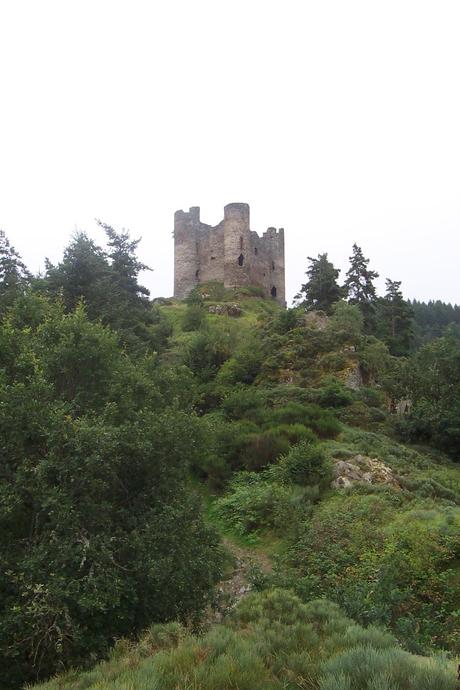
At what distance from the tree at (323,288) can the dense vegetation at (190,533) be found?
19943 mm

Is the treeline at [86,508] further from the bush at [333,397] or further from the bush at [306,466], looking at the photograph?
the bush at [333,397]

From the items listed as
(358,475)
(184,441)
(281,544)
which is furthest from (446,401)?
(184,441)

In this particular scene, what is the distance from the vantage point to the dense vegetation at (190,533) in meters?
6.37

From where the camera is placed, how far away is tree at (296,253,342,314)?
39.2 metres

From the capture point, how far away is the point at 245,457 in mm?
17312

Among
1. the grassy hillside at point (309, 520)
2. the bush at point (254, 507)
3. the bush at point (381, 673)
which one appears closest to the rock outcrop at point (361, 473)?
the grassy hillside at point (309, 520)

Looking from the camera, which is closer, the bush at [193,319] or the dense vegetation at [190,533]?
the dense vegetation at [190,533]

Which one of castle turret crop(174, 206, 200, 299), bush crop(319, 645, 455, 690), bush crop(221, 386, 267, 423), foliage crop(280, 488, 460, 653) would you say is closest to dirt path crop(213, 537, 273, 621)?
foliage crop(280, 488, 460, 653)

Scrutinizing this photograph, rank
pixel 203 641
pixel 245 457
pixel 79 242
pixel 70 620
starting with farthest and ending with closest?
pixel 79 242
pixel 245 457
pixel 70 620
pixel 203 641

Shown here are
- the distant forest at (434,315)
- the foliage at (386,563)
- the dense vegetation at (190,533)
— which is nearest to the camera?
the dense vegetation at (190,533)

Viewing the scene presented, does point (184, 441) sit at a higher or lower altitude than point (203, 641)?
higher

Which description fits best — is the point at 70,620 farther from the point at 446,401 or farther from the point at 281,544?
the point at 446,401

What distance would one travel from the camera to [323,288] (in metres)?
39.2

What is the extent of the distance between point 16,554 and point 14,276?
1582 cm
